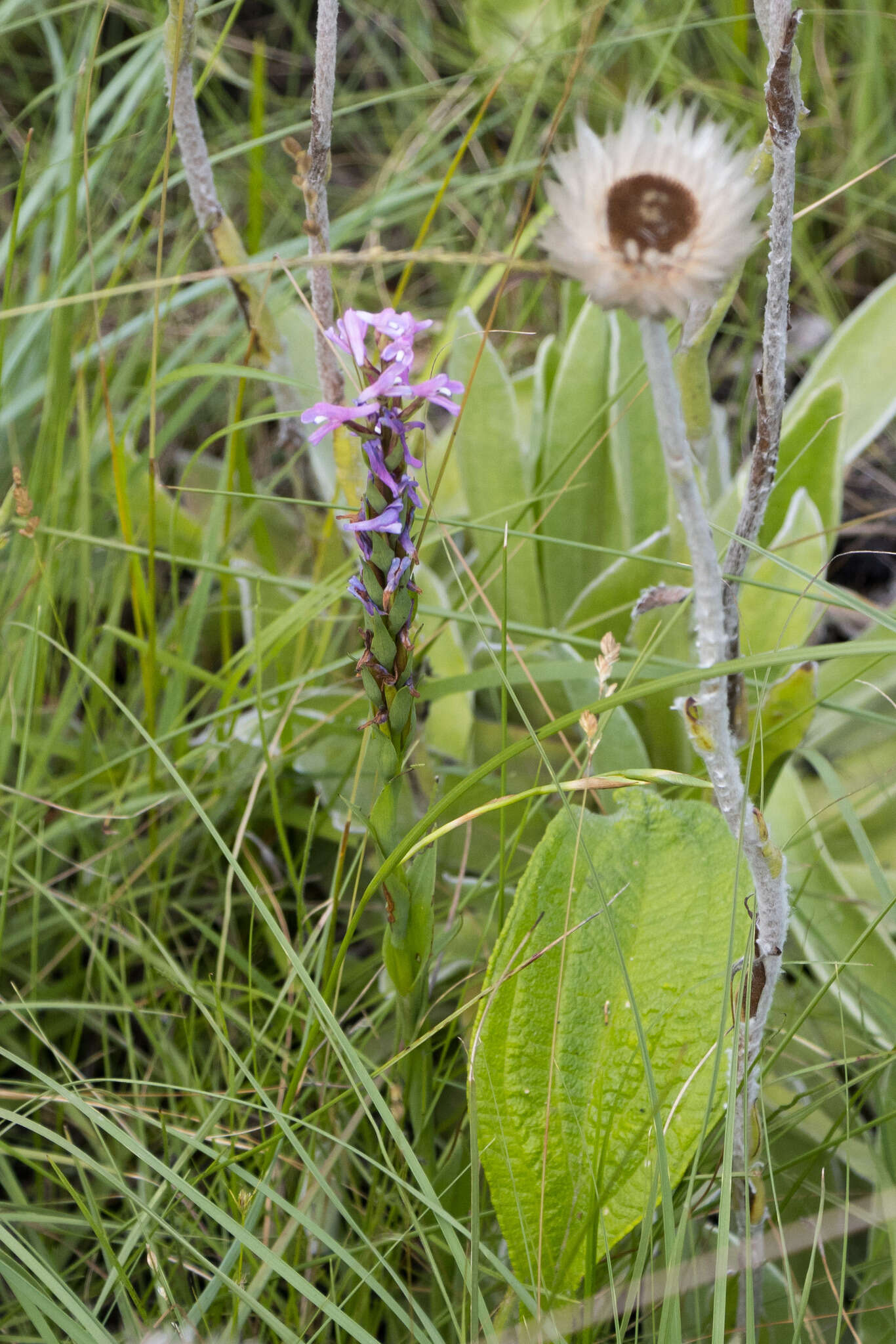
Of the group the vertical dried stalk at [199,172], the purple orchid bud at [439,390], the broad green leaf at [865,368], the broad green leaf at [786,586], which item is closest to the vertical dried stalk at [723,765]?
the purple orchid bud at [439,390]

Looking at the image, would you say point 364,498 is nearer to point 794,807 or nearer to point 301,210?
point 794,807

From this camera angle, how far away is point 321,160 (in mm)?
921

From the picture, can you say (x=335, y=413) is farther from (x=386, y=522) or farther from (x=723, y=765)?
(x=723, y=765)

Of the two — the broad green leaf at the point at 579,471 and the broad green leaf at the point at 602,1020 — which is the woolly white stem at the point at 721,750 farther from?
the broad green leaf at the point at 579,471

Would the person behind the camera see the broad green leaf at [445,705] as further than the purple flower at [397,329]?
Yes

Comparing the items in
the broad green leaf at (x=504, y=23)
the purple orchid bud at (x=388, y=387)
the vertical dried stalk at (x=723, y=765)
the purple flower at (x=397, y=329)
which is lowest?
the vertical dried stalk at (x=723, y=765)

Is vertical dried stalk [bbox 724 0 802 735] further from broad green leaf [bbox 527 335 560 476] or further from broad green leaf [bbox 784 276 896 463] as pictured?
broad green leaf [bbox 784 276 896 463]

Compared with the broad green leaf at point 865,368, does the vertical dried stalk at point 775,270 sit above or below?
below

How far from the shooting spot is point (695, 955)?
33.1 inches

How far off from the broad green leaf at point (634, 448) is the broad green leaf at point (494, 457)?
0.14 metres

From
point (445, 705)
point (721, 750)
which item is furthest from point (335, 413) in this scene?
point (445, 705)

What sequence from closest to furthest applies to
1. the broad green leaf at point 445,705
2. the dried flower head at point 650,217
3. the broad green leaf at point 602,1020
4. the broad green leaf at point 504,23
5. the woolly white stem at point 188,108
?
1. the dried flower head at point 650,217
2. the broad green leaf at point 602,1020
3. the woolly white stem at point 188,108
4. the broad green leaf at point 445,705
5. the broad green leaf at point 504,23

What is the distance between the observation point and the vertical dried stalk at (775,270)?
2.36ft

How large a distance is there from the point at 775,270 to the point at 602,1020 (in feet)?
2.01
